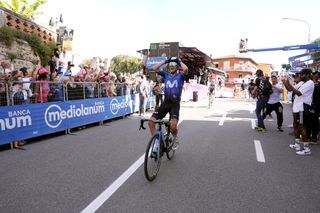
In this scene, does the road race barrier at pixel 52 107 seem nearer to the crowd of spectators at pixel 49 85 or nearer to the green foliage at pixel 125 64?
the crowd of spectators at pixel 49 85

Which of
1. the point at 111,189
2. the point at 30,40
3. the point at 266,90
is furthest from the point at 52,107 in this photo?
the point at 30,40

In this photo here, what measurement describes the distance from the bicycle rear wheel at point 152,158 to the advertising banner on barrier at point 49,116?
14.2 feet

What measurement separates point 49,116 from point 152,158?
497 cm

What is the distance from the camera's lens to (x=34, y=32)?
22.3m

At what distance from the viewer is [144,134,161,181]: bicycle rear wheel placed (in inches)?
176

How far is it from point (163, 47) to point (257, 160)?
22.2 metres

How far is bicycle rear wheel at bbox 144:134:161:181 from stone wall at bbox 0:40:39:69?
1625 centimetres

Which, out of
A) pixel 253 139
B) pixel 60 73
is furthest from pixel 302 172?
pixel 60 73

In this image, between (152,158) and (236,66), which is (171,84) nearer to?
(152,158)

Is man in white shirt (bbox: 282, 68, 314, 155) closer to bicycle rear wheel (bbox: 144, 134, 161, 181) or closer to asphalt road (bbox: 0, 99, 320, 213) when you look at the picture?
asphalt road (bbox: 0, 99, 320, 213)

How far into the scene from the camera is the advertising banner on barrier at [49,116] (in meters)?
7.00

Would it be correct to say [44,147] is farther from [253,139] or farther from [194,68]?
[194,68]

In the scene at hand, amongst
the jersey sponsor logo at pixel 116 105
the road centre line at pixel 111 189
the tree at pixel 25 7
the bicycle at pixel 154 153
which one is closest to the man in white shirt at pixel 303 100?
the bicycle at pixel 154 153

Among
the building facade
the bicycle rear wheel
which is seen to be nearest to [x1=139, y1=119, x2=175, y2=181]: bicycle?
the bicycle rear wheel
